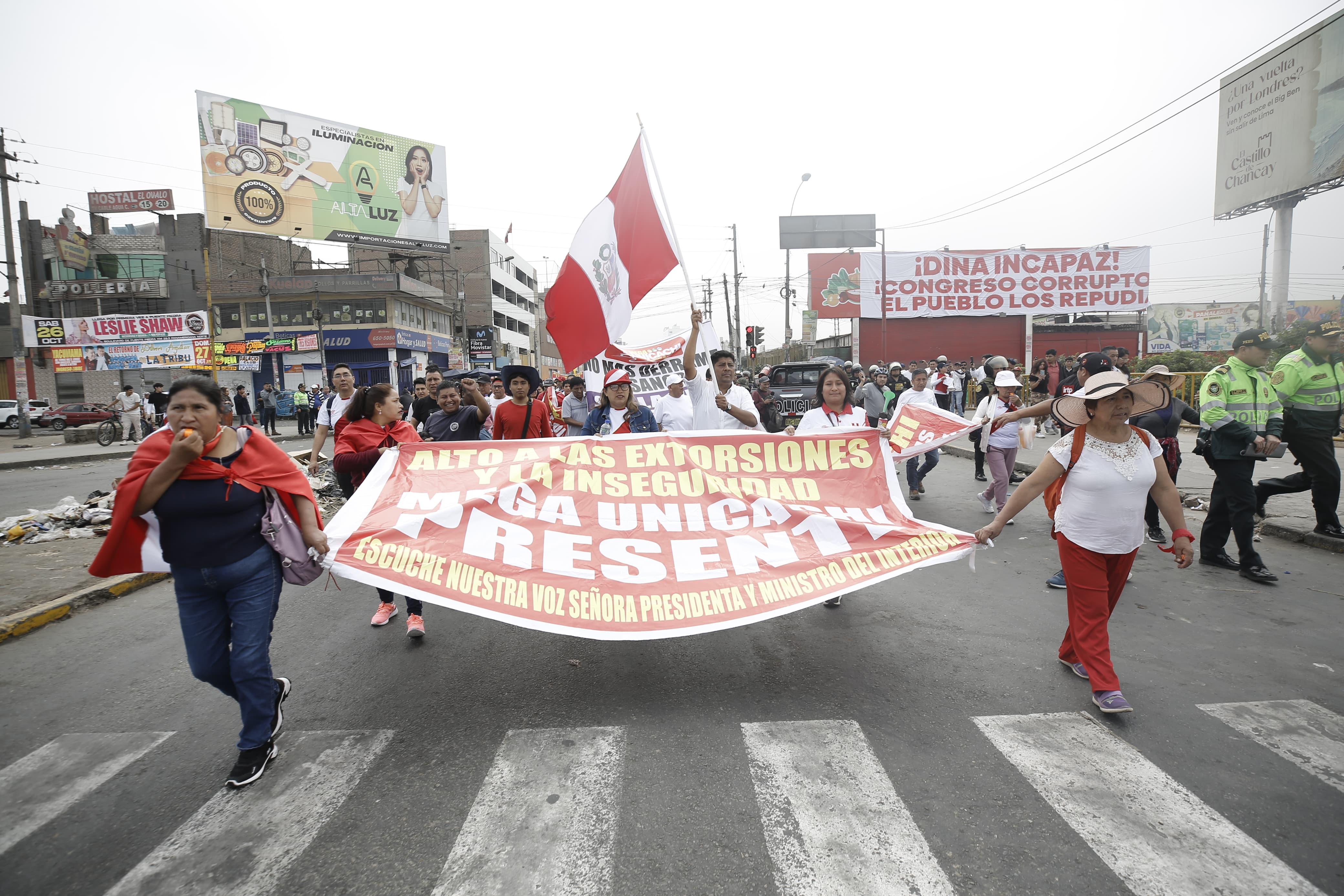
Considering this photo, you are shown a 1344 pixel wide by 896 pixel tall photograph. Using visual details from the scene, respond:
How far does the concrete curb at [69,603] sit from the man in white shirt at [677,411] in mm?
4180

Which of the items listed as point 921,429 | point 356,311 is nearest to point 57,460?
point 921,429

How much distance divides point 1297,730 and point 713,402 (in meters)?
4.37

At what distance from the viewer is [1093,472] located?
361cm

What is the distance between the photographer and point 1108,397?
3559 mm

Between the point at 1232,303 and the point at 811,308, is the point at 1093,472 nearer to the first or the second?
the point at 811,308

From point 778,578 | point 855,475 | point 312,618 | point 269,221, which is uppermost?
point 269,221

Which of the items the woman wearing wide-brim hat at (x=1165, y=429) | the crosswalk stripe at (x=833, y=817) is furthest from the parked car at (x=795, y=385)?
the crosswalk stripe at (x=833, y=817)

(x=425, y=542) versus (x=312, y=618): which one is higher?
(x=425, y=542)

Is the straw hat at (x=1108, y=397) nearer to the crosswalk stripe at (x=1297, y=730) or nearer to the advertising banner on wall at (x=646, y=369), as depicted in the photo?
the crosswalk stripe at (x=1297, y=730)

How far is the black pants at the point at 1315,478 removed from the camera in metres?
6.04

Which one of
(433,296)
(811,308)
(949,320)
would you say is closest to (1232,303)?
(949,320)

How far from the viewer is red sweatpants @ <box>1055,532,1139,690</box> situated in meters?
3.58

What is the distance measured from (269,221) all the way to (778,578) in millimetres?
34780

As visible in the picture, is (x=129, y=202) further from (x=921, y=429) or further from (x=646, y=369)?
(x=921, y=429)
